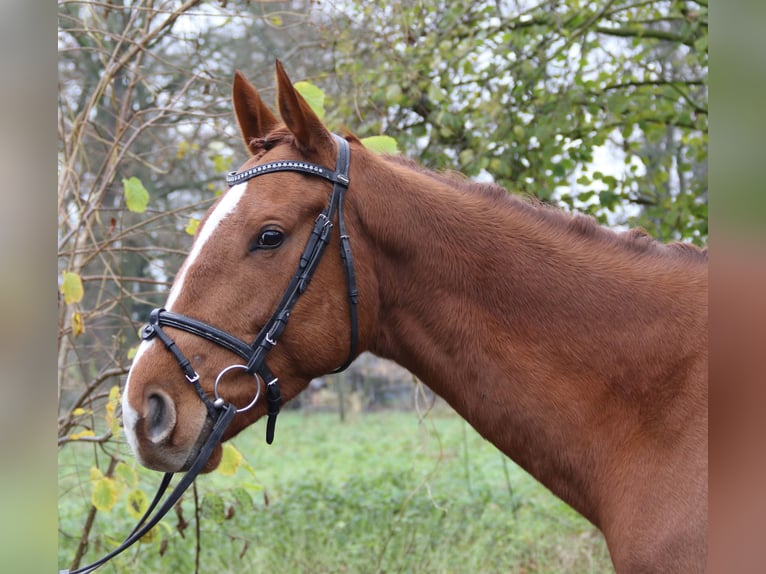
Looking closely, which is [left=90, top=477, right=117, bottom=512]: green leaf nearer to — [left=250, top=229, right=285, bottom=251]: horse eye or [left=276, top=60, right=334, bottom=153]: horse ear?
[left=250, top=229, right=285, bottom=251]: horse eye

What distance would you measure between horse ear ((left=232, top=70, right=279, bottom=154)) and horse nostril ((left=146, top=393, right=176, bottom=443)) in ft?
2.91

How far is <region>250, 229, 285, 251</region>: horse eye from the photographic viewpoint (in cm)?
198

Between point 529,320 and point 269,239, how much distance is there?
79cm

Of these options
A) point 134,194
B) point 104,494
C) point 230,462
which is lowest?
point 104,494

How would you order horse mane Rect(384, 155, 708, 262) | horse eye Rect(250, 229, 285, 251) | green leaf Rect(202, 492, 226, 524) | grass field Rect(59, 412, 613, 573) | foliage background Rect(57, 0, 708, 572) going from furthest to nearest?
grass field Rect(59, 412, 613, 573) < foliage background Rect(57, 0, 708, 572) < green leaf Rect(202, 492, 226, 524) < horse mane Rect(384, 155, 708, 262) < horse eye Rect(250, 229, 285, 251)

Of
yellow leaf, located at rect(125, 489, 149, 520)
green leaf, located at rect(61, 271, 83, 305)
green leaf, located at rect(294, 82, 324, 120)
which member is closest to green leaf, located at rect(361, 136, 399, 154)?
green leaf, located at rect(294, 82, 324, 120)

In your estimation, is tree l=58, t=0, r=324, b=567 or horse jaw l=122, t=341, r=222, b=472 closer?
horse jaw l=122, t=341, r=222, b=472

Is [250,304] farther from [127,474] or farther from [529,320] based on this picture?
[127,474]

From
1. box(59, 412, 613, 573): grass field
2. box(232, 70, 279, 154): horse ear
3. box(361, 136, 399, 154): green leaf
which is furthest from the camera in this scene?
box(59, 412, 613, 573): grass field

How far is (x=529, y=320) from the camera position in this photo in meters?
2.05

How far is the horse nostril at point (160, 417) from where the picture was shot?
185cm

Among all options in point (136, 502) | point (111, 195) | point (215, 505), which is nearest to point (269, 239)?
point (136, 502)
